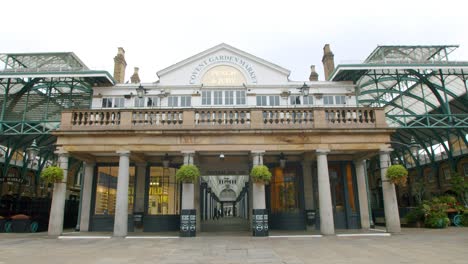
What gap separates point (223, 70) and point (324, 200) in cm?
1086

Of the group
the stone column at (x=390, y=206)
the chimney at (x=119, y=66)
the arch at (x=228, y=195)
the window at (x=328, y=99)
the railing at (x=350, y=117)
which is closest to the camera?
the stone column at (x=390, y=206)

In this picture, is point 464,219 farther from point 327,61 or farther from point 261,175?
point 261,175

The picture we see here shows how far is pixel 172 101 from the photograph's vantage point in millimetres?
19406

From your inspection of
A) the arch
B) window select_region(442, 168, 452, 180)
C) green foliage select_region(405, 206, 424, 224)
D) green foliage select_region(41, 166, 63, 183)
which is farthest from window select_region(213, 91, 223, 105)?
the arch

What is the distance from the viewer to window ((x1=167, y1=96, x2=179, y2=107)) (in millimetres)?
19344

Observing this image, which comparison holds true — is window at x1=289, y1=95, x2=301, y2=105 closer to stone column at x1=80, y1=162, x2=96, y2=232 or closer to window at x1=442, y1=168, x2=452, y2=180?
stone column at x1=80, y1=162, x2=96, y2=232

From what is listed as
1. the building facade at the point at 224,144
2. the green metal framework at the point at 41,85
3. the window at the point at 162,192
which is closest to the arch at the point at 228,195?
the building facade at the point at 224,144

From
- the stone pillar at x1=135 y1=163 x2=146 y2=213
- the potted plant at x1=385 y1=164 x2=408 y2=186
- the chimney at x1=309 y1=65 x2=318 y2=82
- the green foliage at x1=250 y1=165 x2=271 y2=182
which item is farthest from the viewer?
the chimney at x1=309 y1=65 x2=318 y2=82

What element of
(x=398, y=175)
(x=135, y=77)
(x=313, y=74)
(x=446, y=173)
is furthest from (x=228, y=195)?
(x=398, y=175)

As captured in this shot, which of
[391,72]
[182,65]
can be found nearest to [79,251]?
[182,65]

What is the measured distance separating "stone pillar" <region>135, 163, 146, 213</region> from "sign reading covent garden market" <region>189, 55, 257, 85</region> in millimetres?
6409

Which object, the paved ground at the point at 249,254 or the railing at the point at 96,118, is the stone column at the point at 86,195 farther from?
the paved ground at the point at 249,254

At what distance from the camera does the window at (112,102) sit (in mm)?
19391

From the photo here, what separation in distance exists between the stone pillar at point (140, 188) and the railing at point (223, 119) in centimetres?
391
